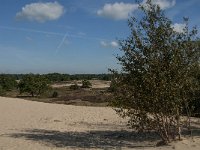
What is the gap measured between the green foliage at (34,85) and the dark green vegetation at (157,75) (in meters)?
49.9

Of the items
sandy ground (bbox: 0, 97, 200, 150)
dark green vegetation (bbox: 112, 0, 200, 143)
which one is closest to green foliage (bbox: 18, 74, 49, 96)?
sandy ground (bbox: 0, 97, 200, 150)

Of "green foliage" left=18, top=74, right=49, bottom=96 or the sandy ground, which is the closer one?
the sandy ground

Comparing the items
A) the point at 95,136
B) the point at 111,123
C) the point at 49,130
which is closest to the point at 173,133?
the point at 95,136

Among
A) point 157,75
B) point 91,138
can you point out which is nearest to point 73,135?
point 91,138

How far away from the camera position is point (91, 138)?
17.5 metres

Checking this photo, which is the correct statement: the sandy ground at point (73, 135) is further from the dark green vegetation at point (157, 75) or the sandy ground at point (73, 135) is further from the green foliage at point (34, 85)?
the green foliage at point (34, 85)

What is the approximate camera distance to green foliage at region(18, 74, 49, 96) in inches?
2517

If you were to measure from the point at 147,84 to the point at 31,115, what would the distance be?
15.9 m

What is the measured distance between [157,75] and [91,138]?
489 centimetres

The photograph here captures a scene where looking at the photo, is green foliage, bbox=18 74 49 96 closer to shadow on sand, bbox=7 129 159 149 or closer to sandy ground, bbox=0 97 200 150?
sandy ground, bbox=0 97 200 150

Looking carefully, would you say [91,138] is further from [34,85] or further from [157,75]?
[34,85]

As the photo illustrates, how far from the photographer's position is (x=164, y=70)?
14.3 m

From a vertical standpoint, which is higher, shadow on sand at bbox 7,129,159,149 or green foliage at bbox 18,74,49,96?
green foliage at bbox 18,74,49,96

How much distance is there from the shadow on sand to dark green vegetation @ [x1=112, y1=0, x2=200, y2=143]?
4.06 feet
